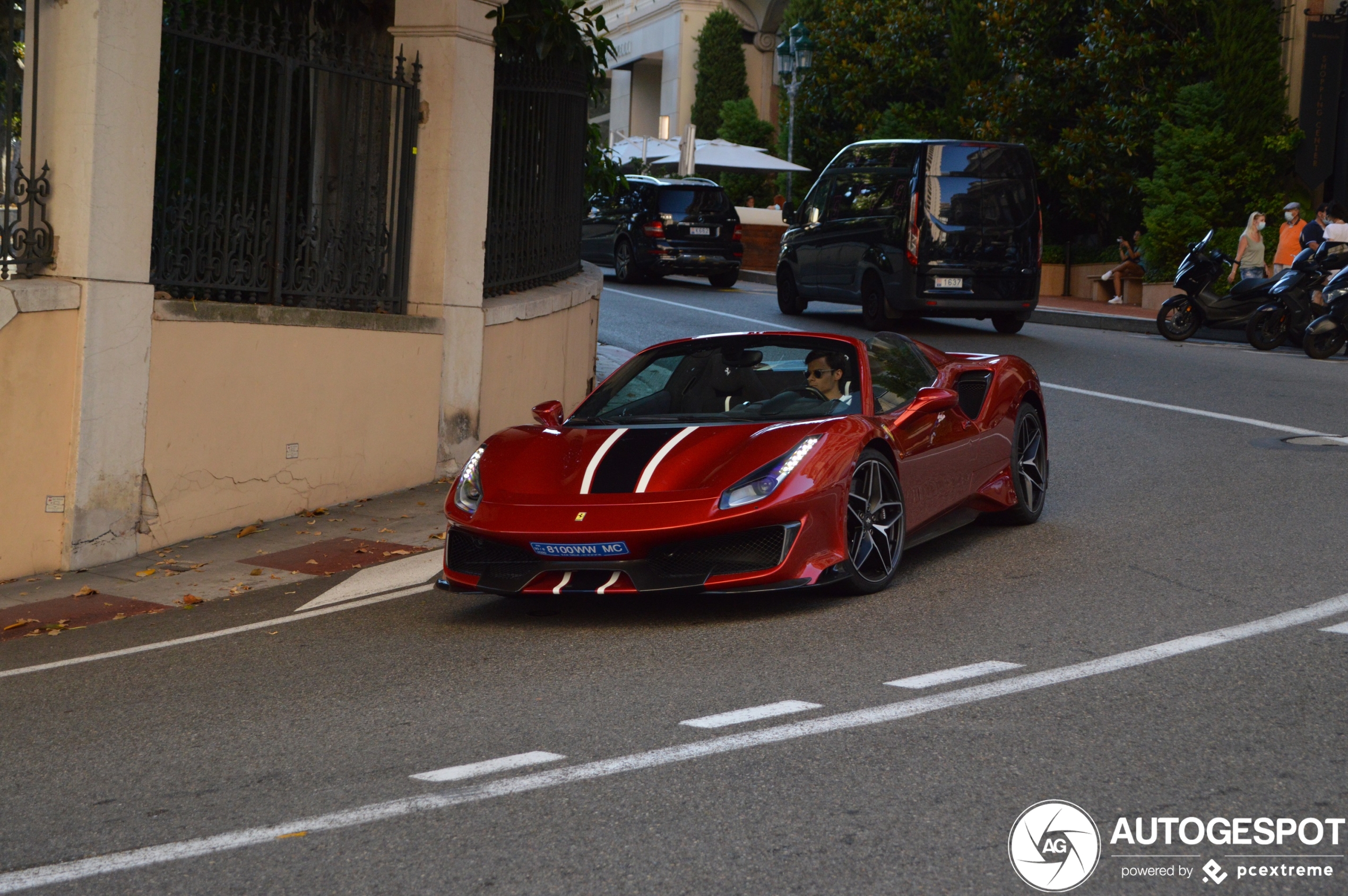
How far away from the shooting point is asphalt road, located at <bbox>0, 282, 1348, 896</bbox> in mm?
3871

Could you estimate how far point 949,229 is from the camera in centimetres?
1869

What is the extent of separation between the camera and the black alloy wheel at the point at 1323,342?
1739cm

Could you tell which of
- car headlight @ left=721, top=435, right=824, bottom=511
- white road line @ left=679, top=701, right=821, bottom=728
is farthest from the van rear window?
→ white road line @ left=679, top=701, right=821, bottom=728

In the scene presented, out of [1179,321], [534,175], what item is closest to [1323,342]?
[1179,321]

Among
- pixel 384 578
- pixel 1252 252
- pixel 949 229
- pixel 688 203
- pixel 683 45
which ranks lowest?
pixel 384 578

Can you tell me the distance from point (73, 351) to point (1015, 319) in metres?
14.1

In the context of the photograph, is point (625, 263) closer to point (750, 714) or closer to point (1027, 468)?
point (1027, 468)

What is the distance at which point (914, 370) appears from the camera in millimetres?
8141

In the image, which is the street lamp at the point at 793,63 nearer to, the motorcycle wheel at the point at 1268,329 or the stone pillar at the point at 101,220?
the motorcycle wheel at the point at 1268,329

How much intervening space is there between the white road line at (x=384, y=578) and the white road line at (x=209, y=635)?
0.10 m

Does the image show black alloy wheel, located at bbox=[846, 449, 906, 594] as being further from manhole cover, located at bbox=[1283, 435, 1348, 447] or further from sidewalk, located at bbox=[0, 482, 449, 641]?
manhole cover, located at bbox=[1283, 435, 1348, 447]

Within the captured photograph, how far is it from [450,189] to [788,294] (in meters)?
12.0

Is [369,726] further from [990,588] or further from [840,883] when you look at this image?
[990,588]

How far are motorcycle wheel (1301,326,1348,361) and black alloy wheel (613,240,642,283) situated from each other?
1298cm
